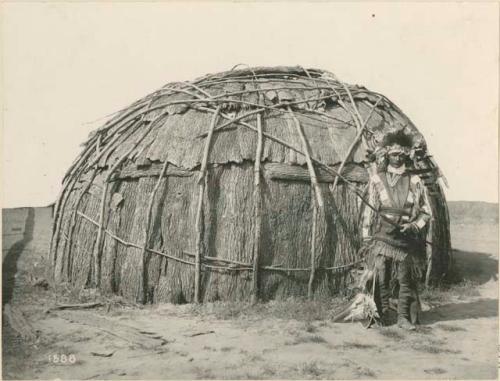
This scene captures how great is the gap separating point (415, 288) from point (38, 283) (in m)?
5.53

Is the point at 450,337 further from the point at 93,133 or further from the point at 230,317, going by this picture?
the point at 93,133

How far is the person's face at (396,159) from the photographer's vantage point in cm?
666

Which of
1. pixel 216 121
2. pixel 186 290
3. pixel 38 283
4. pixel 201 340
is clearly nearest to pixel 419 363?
pixel 201 340

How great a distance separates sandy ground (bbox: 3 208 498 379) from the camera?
548cm

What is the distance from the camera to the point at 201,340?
6.34 m

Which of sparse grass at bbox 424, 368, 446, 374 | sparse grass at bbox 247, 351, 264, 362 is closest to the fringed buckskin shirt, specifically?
sparse grass at bbox 424, 368, 446, 374

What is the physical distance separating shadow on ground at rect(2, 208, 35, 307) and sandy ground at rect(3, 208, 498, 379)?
15.8 inches

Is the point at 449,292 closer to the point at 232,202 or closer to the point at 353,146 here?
the point at 353,146

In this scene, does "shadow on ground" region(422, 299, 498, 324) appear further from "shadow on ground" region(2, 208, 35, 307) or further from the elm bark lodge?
"shadow on ground" region(2, 208, 35, 307)

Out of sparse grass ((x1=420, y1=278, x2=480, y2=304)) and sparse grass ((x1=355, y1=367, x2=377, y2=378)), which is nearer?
sparse grass ((x1=355, y1=367, x2=377, y2=378))

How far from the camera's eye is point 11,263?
10578mm

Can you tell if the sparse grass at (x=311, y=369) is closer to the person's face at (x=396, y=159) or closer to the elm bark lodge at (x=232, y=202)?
the elm bark lodge at (x=232, y=202)

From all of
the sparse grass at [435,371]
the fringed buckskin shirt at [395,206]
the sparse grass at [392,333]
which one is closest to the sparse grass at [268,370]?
the sparse grass at [435,371]

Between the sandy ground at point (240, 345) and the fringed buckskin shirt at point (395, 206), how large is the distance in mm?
1086
